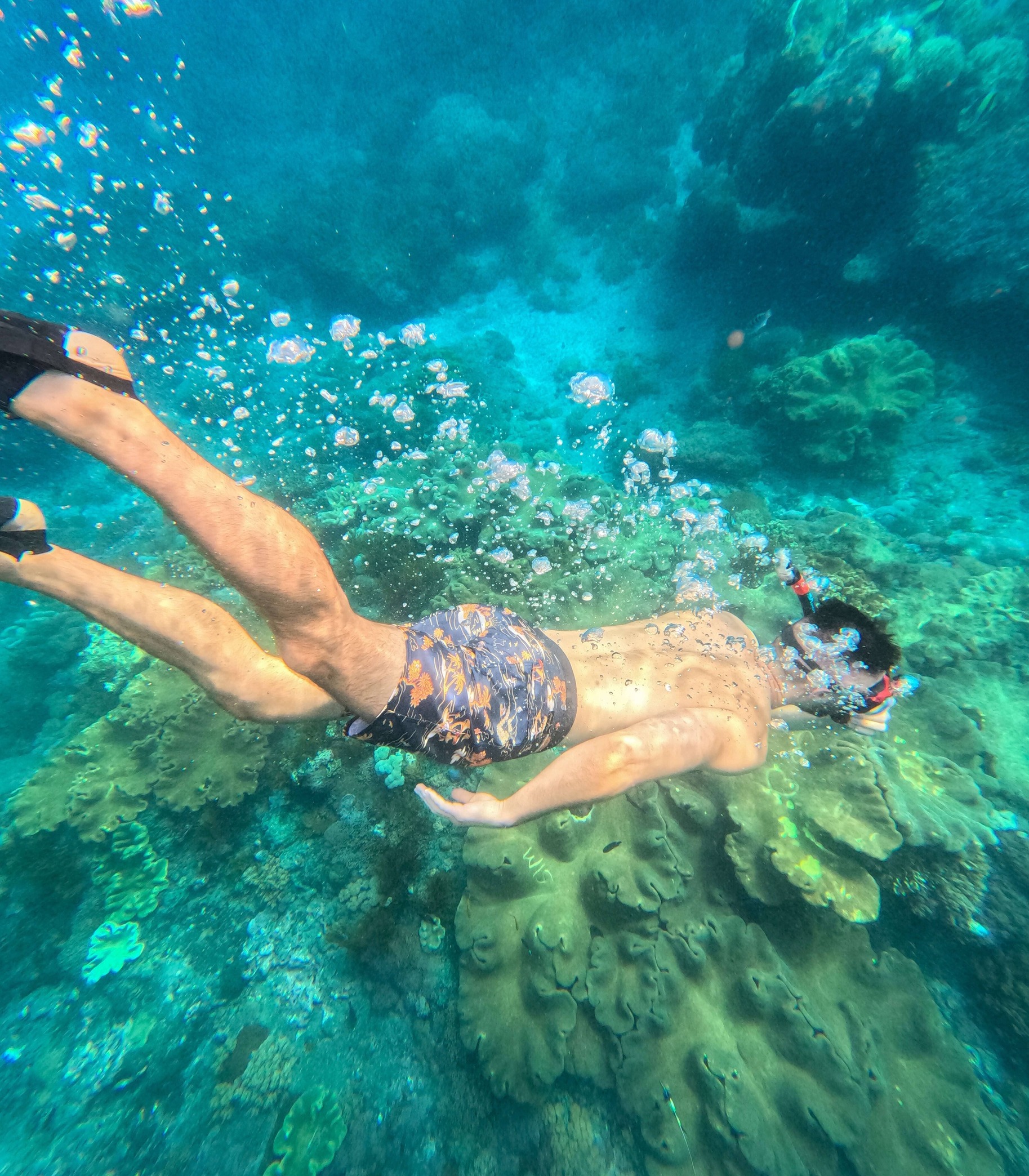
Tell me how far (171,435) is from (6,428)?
A: 66.3 feet

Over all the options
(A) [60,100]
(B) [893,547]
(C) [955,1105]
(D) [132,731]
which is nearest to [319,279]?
(A) [60,100]

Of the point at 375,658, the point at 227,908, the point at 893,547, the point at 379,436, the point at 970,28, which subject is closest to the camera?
the point at 375,658

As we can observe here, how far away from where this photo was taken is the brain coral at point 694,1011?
3092 millimetres

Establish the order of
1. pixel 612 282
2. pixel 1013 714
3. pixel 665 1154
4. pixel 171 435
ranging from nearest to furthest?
pixel 171 435 < pixel 665 1154 < pixel 1013 714 < pixel 612 282

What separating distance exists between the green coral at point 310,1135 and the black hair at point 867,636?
5363 millimetres

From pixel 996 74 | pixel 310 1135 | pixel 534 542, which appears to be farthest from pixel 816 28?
pixel 310 1135

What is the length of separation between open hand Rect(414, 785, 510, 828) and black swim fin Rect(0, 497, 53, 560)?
2191 millimetres

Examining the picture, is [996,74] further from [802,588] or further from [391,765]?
[391,765]

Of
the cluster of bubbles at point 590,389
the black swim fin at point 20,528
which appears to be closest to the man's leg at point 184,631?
the black swim fin at point 20,528

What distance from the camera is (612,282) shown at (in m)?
18.3

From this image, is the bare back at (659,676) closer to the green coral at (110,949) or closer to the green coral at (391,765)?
the green coral at (391,765)

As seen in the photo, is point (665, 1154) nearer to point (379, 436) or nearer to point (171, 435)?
point (171, 435)

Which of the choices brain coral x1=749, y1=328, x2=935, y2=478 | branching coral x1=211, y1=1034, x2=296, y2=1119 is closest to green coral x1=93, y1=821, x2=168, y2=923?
branching coral x1=211, y1=1034, x2=296, y2=1119

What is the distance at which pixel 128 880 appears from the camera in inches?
185
